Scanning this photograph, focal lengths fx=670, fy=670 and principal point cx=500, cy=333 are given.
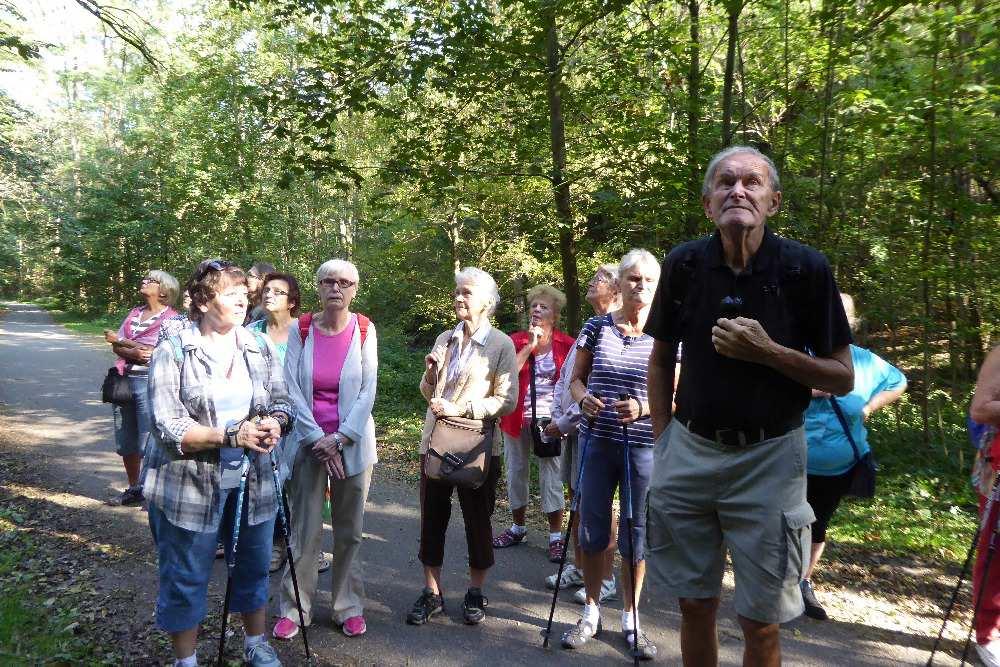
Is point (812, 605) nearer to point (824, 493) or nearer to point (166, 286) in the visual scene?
point (824, 493)

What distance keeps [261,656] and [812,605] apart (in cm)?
331

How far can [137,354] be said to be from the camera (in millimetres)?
5770

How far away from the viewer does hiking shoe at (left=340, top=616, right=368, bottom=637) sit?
12.8 ft

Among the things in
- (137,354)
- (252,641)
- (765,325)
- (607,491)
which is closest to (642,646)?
(607,491)

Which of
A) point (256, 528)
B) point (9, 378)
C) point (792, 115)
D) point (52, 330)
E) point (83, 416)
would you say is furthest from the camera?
point (52, 330)

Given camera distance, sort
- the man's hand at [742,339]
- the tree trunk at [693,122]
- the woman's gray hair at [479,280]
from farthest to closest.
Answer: the tree trunk at [693,122]
the woman's gray hair at [479,280]
the man's hand at [742,339]

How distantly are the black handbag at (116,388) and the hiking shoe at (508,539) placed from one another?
352 centimetres

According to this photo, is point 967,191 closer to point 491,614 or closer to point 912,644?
point 912,644

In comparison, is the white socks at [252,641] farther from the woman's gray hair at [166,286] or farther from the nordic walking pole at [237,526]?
the woman's gray hair at [166,286]

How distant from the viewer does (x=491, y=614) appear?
13.9 feet

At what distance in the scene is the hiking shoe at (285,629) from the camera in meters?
3.82

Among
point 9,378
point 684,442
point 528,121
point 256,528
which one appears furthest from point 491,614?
point 9,378

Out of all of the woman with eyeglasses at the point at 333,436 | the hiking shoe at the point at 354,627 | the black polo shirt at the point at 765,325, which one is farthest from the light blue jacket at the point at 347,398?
the black polo shirt at the point at 765,325

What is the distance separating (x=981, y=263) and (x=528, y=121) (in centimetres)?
535
